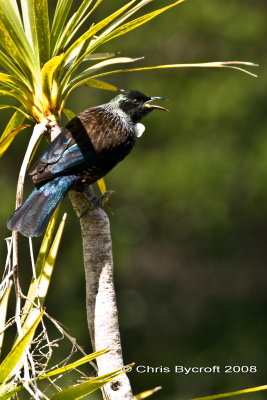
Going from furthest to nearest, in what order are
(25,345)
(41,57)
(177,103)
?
(177,103) < (41,57) < (25,345)

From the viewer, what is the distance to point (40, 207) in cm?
212

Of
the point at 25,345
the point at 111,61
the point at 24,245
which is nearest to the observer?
the point at 25,345

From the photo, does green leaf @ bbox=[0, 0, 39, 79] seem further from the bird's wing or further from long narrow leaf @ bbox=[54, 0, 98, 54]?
the bird's wing

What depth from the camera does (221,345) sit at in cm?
800

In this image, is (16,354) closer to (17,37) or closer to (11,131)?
(11,131)

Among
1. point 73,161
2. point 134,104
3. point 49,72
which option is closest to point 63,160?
point 73,161

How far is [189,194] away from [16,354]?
21.1ft

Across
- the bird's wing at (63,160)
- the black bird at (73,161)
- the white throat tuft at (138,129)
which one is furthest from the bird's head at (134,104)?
the bird's wing at (63,160)

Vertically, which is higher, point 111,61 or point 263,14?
point 263,14

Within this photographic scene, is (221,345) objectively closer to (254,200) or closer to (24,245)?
(254,200)

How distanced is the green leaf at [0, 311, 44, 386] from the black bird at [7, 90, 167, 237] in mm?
470

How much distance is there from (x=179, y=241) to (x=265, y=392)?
1.99m

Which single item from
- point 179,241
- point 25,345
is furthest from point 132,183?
point 25,345

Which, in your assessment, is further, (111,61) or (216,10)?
(216,10)
